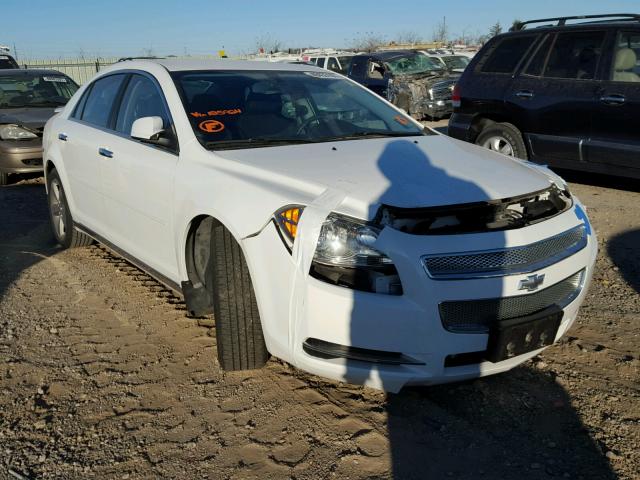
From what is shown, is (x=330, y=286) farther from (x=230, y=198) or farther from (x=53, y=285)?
(x=53, y=285)

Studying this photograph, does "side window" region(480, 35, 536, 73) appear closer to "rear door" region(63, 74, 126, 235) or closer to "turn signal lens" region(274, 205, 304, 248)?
"rear door" region(63, 74, 126, 235)

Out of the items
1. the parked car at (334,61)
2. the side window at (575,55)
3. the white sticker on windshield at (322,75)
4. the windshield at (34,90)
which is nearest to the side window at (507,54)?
the side window at (575,55)

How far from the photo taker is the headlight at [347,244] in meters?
2.77

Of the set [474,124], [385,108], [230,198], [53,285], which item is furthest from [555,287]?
[474,124]

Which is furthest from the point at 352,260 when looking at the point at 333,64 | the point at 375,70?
the point at 333,64

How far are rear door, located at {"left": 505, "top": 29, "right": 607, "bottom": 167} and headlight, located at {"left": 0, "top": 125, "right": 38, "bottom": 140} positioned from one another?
21.3ft

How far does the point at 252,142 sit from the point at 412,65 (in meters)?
14.3

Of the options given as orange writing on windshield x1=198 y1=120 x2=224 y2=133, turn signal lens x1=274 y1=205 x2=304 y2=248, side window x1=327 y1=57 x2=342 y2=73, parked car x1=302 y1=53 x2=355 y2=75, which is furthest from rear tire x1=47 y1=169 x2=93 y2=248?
side window x1=327 y1=57 x2=342 y2=73

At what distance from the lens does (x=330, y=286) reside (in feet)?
9.11

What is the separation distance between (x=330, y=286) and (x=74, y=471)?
135 cm

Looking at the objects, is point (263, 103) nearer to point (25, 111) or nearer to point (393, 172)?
point (393, 172)

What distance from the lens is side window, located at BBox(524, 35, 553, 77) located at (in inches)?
302

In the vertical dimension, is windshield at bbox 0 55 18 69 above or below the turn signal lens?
below

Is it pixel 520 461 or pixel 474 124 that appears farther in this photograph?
pixel 474 124
